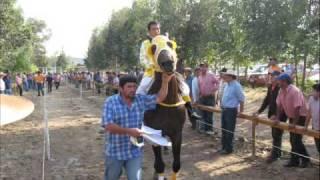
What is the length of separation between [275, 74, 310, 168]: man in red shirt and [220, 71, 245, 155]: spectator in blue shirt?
4.76 ft

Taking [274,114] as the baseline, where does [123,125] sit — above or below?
above

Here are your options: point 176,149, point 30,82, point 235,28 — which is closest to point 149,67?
point 176,149

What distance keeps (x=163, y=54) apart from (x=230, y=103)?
3476 mm

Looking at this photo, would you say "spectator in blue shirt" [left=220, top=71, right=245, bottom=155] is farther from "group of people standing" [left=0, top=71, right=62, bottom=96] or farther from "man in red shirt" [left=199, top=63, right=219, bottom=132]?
"group of people standing" [left=0, top=71, right=62, bottom=96]

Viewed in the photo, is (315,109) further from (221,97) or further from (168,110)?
(221,97)

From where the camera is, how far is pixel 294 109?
804 cm

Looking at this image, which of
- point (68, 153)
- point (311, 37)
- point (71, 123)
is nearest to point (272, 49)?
point (311, 37)

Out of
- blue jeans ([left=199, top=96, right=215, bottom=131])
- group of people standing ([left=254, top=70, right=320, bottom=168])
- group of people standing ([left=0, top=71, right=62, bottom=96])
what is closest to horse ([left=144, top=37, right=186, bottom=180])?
group of people standing ([left=254, top=70, right=320, bottom=168])

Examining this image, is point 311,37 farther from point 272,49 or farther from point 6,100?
point 6,100

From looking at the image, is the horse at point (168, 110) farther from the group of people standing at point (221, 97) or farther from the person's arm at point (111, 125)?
the group of people standing at point (221, 97)

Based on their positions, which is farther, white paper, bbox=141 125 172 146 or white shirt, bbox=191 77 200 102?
white shirt, bbox=191 77 200 102

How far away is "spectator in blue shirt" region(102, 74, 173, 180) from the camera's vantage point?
5.02 meters

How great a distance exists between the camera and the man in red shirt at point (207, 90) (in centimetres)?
1242

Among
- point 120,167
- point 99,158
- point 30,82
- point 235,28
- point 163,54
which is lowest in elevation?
point 99,158
